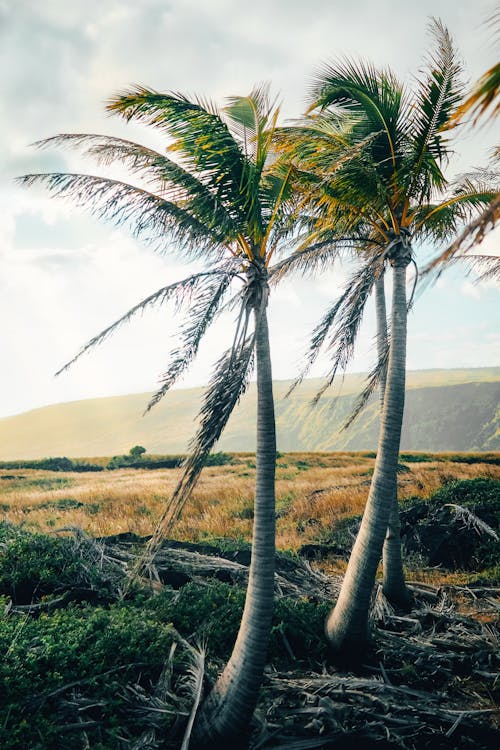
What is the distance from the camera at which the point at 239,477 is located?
22.7 m

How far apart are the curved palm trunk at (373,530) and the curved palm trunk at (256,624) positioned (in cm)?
195

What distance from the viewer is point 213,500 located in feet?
57.8

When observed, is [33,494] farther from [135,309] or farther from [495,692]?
[495,692]

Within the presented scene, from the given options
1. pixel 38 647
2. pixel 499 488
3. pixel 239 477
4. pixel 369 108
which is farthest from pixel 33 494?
pixel 369 108

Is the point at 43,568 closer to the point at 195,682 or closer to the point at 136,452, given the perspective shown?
the point at 195,682

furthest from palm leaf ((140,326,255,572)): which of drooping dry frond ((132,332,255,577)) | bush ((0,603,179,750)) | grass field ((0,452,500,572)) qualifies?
grass field ((0,452,500,572))

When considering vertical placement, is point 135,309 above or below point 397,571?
above

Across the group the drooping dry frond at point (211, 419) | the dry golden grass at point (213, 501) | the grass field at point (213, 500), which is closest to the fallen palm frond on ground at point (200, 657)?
the drooping dry frond at point (211, 419)

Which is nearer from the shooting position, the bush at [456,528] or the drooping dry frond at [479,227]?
the drooping dry frond at [479,227]

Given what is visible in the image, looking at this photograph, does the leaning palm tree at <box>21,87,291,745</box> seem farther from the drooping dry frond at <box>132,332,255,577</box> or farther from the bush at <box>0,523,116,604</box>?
the bush at <box>0,523,116,604</box>

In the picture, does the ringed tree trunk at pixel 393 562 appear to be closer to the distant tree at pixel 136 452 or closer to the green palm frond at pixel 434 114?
the green palm frond at pixel 434 114

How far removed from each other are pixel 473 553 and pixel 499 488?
339 cm

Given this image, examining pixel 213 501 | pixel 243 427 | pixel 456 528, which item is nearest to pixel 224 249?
pixel 456 528

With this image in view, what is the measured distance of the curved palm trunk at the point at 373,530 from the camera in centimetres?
648
